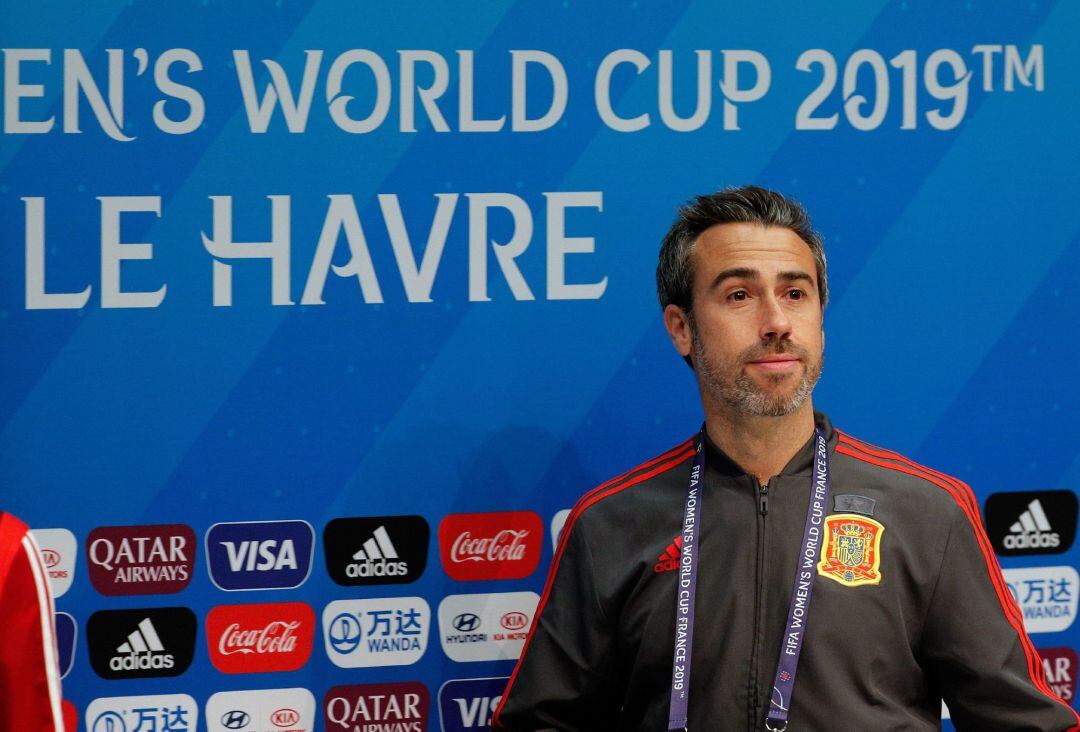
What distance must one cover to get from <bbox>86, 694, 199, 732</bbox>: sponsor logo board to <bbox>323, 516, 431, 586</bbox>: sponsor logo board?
1.11 ft

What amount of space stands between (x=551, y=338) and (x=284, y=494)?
54 centimetres

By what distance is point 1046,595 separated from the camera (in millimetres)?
2445

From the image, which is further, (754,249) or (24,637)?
(754,249)

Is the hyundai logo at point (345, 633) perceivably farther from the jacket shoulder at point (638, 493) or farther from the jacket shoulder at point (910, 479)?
the jacket shoulder at point (910, 479)

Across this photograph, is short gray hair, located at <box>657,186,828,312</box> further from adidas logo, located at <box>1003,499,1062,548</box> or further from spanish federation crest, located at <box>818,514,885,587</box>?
adidas logo, located at <box>1003,499,1062,548</box>

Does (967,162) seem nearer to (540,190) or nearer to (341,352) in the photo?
(540,190)

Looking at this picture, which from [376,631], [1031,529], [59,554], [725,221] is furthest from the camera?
[1031,529]

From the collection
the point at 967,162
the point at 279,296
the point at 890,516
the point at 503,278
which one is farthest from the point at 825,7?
the point at 279,296

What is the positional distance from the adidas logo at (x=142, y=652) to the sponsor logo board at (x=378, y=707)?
29 cm

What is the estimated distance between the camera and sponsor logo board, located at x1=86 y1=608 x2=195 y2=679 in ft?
7.16

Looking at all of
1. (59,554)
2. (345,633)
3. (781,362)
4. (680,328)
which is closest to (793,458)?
(781,362)

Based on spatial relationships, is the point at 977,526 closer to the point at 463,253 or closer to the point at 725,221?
the point at 725,221

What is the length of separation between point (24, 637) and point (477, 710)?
102cm

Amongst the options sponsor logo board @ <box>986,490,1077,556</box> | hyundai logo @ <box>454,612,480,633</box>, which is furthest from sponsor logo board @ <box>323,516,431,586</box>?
sponsor logo board @ <box>986,490,1077,556</box>
